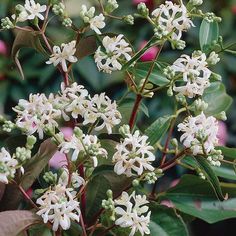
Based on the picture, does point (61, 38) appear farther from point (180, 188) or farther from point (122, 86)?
point (180, 188)

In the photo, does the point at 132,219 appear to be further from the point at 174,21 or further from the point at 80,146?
the point at 174,21

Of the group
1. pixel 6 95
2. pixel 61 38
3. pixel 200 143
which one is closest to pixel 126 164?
pixel 200 143

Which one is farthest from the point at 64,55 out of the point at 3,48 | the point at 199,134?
the point at 3,48

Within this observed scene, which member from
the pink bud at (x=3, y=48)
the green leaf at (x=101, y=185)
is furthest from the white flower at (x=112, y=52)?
the pink bud at (x=3, y=48)

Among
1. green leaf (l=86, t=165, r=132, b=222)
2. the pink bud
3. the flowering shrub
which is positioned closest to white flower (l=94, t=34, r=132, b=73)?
the flowering shrub

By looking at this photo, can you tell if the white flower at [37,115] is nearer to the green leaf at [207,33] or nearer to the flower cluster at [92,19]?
the flower cluster at [92,19]

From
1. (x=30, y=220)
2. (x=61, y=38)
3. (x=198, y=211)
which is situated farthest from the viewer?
(x=61, y=38)
